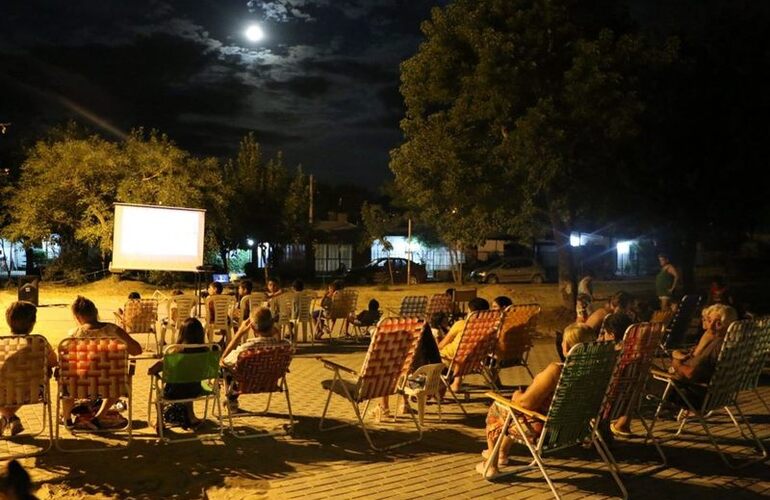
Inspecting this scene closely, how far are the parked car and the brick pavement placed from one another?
28534 mm

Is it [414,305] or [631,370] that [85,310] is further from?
[414,305]

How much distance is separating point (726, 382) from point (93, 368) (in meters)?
5.12

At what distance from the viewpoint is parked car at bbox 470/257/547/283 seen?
3550 cm

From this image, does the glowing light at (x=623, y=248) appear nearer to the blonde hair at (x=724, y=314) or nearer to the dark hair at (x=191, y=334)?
the blonde hair at (x=724, y=314)

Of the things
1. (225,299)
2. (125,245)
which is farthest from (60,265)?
(225,299)

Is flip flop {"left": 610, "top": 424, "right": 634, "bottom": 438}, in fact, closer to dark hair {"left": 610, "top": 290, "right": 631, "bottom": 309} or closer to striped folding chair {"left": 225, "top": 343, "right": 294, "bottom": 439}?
dark hair {"left": 610, "top": 290, "right": 631, "bottom": 309}

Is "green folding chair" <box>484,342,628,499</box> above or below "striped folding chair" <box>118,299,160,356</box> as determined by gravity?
below

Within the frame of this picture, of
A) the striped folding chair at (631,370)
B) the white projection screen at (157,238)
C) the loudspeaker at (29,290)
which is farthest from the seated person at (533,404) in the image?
the loudspeaker at (29,290)

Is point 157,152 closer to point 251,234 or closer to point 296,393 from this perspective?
point 251,234

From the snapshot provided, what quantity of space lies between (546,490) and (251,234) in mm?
29947

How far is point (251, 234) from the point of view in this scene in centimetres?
3403

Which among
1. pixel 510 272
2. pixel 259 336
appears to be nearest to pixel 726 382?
pixel 259 336

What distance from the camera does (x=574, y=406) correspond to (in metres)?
4.83

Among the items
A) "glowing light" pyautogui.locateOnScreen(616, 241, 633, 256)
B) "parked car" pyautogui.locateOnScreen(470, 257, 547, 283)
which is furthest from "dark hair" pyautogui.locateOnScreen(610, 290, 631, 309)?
"glowing light" pyautogui.locateOnScreen(616, 241, 633, 256)
